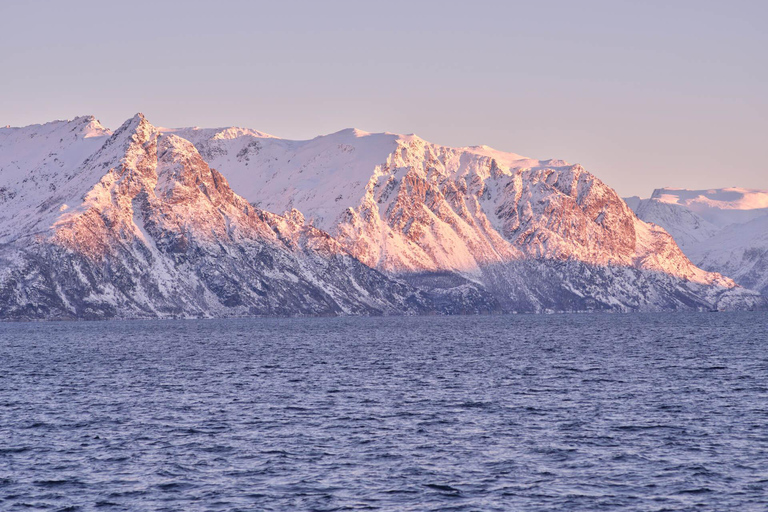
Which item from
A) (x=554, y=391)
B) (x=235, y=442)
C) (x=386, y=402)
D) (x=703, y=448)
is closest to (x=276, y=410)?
(x=386, y=402)

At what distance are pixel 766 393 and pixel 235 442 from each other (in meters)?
52.7

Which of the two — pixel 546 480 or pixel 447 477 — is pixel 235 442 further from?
pixel 546 480

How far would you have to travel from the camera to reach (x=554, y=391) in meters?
103

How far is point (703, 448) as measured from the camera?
2729 inches

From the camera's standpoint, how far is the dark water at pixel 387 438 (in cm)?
5688

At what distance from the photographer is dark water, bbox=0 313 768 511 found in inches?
2239

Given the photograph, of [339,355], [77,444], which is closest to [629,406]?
[77,444]

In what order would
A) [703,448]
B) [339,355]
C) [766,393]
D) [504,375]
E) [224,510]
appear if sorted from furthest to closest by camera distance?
[339,355] < [504,375] < [766,393] < [703,448] < [224,510]

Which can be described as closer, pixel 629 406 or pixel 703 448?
pixel 703 448

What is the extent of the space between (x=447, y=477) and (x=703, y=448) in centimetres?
1878

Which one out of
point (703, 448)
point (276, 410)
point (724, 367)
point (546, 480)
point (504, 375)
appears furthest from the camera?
point (724, 367)

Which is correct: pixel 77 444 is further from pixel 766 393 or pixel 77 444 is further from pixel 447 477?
pixel 766 393

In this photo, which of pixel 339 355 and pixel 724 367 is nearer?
pixel 724 367

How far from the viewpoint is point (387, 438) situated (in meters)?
74.4
